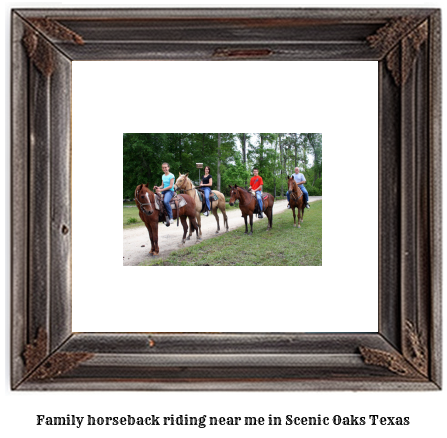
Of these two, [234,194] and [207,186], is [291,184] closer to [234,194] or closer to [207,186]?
[234,194]

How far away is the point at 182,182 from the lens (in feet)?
7.48

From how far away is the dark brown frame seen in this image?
196 cm

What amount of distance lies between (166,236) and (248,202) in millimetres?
583

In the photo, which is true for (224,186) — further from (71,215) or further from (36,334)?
(36,334)

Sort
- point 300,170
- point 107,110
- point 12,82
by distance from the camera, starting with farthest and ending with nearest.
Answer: point 300,170, point 107,110, point 12,82

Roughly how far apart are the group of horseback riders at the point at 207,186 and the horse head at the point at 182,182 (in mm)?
27

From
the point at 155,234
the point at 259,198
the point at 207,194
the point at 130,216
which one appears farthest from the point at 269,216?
the point at 130,216

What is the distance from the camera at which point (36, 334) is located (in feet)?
6.54

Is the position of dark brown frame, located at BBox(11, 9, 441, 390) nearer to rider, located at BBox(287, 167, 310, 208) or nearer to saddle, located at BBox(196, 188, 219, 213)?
rider, located at BBox(287, 167, 310, 208)

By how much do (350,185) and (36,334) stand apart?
206 cm

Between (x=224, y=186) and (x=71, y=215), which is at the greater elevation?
(x=224, y=186)

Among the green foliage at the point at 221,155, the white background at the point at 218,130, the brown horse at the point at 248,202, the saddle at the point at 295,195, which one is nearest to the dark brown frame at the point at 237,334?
the white background at the point at 218,130
